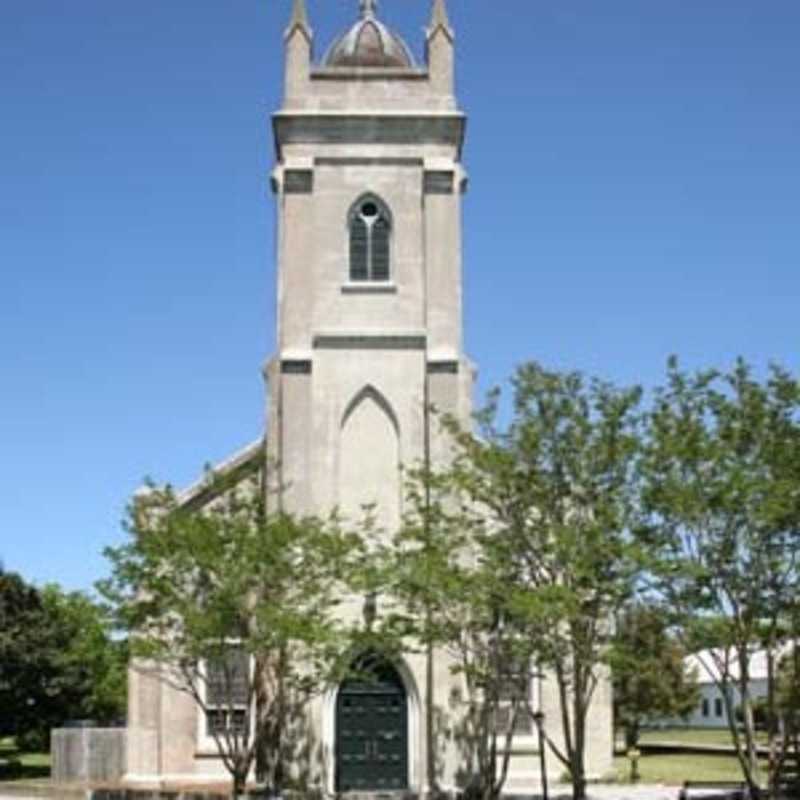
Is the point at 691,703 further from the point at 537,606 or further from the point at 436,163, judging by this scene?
the point at 537,606

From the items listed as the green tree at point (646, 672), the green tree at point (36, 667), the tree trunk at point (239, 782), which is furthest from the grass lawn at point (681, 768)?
the green tree at point (36, 667)

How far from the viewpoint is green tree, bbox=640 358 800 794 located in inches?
1084

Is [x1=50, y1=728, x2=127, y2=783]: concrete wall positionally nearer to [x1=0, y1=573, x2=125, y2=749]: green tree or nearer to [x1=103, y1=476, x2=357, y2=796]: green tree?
[x1=0, y1=573, x2=125, y2=749]: green tree

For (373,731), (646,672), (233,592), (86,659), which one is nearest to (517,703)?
(373,731)

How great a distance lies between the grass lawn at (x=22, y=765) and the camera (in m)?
48.9

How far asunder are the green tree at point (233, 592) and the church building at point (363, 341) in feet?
10.3

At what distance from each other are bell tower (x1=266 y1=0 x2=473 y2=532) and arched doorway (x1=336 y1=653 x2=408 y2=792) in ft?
12.8

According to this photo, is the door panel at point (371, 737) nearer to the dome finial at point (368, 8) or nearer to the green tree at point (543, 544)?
the green tree at point (543, 544)

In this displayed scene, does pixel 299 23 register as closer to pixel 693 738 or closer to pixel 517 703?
pixel 517 703

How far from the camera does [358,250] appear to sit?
37750 millimetres

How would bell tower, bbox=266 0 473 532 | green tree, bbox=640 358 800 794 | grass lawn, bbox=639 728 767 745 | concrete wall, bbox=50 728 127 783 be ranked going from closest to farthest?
green tree, bbox=640 358 800 794 < bell tower, bbox=266 0 473 532 < concrete wall, bbox=50 728 127 783 < grass lawn, bbox=639 728 767 745

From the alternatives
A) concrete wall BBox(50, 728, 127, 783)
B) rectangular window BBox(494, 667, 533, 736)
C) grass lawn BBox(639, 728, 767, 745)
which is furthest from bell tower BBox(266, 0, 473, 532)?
grass lawn BBox(639, 728, 767, 745)

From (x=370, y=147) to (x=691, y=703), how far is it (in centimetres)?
3814

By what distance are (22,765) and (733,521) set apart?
35997 mm
